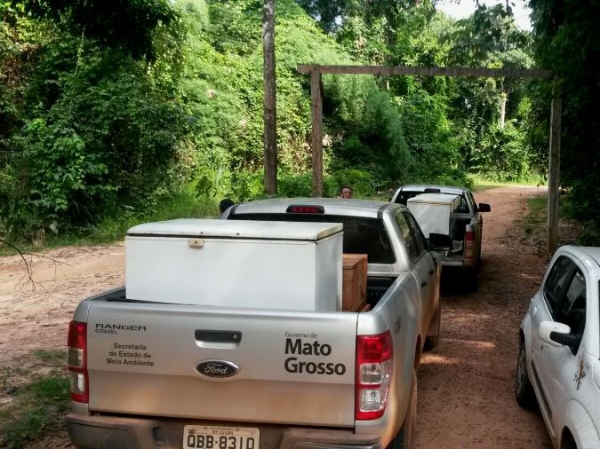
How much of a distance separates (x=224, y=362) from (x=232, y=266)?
54 centimetres

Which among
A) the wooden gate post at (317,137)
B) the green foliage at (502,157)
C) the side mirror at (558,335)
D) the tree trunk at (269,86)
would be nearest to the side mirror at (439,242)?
the side mirror at (558,335)

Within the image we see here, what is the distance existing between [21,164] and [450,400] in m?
11.9

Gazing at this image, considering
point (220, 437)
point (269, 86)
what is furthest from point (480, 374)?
point (269, 86)

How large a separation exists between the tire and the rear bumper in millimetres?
2635

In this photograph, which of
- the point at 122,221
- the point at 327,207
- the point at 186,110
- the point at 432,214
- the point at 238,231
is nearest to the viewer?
the point at 238,231

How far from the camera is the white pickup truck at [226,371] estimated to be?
10.3 ft

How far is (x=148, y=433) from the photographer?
10.8ft

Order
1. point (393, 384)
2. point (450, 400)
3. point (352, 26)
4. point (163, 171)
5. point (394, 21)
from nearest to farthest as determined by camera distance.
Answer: point (393, 384) < point (450, 400) < point (394, 21) < point (163, 171) < point (352, 26)

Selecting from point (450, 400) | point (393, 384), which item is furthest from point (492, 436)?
point (393, 384)

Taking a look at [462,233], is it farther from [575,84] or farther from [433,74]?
[433,74]

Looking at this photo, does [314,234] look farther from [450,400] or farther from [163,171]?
[163,171]

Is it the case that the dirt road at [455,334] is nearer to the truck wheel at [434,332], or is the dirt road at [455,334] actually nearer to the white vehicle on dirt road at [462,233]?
the truck wheel at [434,332]

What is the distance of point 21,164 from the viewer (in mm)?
14391

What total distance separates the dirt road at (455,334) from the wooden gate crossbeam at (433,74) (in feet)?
4.69
